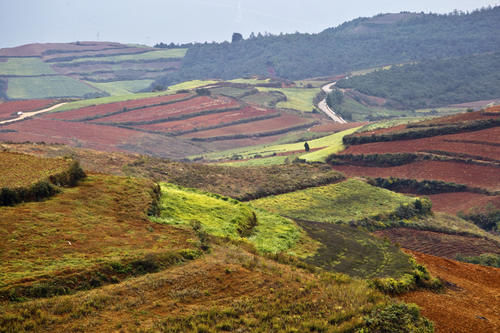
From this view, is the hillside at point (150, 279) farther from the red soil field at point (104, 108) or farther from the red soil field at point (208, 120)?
the red soil field at point (104, 108)

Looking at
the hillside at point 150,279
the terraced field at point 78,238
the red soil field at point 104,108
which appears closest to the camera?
the hillside at point 150,279

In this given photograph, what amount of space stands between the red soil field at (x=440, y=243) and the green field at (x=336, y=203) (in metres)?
3.72

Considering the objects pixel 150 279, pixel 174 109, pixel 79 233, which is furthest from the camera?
pixel 174 109

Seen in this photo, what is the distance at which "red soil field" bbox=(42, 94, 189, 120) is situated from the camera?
141125mm

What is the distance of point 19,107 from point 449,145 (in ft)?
394

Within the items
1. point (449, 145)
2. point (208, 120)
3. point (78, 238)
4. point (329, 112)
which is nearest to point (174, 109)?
point (208, 120)

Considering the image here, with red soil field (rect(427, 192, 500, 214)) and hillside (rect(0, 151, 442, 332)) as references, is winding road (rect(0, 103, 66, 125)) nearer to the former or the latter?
red soil field (rect(427, 192, 500, 214))

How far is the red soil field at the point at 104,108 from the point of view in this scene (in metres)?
141

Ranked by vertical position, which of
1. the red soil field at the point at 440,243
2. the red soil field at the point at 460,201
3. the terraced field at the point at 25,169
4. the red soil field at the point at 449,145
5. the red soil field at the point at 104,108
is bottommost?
the red soil field at the point at 460,201

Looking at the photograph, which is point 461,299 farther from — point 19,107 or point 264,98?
point 264,98

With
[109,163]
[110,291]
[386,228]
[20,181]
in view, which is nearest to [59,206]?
[20,181]

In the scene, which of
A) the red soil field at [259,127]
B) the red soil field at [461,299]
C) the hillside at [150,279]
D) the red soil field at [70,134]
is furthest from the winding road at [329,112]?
the hillside at [150,279]

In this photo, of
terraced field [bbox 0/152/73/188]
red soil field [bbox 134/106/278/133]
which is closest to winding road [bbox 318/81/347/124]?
red soil field [bbox 134/106/278/133]

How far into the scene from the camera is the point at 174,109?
154 m
